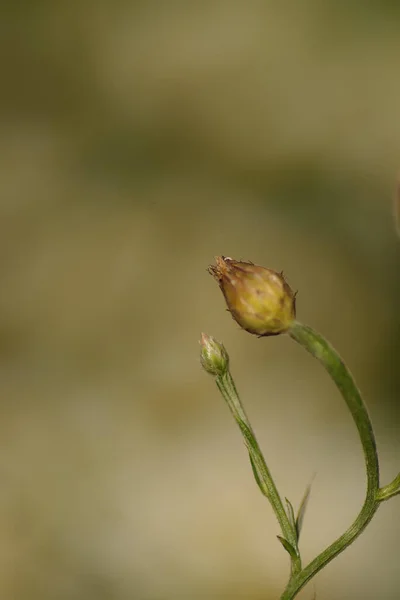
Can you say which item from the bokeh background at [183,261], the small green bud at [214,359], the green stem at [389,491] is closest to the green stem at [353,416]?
the green stem at [389,491]

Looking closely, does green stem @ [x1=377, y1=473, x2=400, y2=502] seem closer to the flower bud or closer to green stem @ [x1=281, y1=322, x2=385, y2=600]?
green stem @ [x1=281, y1=322, x2=385, y2=600]

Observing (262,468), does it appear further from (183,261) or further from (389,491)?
(183,261)

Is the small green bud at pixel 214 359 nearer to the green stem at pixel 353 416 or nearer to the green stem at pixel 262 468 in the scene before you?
the green stem at pixel 262 468

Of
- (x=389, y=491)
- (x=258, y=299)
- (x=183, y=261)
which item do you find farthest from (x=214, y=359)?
(x=183, y=261)

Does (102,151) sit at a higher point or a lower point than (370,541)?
higher

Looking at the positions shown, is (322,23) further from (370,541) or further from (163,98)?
(370,541)

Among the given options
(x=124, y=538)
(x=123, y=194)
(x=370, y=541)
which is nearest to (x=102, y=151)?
→ (x=123, y=194)

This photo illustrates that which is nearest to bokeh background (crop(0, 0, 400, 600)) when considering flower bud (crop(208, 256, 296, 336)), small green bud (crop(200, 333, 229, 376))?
small green bud (crop(200, 333, 229, 376))
